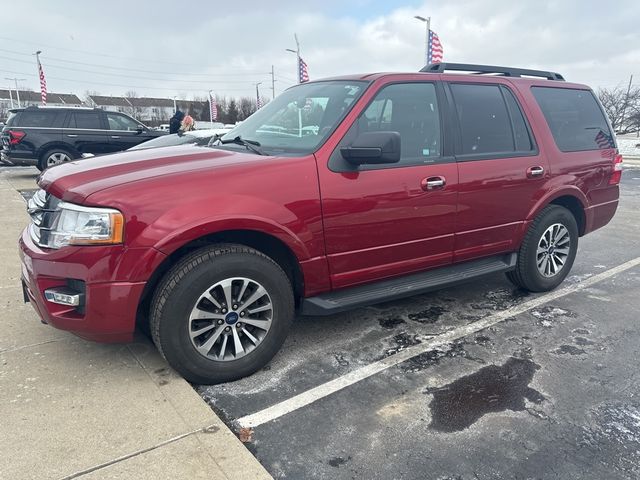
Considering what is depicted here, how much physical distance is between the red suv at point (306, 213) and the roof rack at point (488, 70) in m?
0.03

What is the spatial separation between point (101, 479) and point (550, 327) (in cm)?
329

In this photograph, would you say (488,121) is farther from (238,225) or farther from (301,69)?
(301,69)

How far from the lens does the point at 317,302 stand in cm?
324

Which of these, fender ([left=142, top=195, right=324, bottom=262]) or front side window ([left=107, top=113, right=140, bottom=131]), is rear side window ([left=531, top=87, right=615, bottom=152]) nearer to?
fender ([left=142, top=195, right=324, bottom=262])

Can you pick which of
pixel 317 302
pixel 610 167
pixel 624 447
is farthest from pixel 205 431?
pixel 610 167

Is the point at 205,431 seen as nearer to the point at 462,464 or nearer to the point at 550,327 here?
the point at 462,464

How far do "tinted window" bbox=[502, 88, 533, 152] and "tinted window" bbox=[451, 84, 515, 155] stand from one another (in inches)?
2.3

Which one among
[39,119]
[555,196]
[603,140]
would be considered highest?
[39,119]

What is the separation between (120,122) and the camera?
511 inches

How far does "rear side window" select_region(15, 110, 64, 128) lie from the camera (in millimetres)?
11828

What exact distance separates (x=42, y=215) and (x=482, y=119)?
3227 mm

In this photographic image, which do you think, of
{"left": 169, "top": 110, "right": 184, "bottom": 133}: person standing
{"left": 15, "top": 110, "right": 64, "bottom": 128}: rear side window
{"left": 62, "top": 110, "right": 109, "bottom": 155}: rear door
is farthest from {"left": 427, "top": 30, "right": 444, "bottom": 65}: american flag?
{"left": 15, "top": 110, "right": 64, "bottom": 128}: rear side window

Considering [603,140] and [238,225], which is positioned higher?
[603,140]

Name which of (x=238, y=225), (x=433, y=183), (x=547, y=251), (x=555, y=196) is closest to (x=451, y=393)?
(x=433, y=183)
